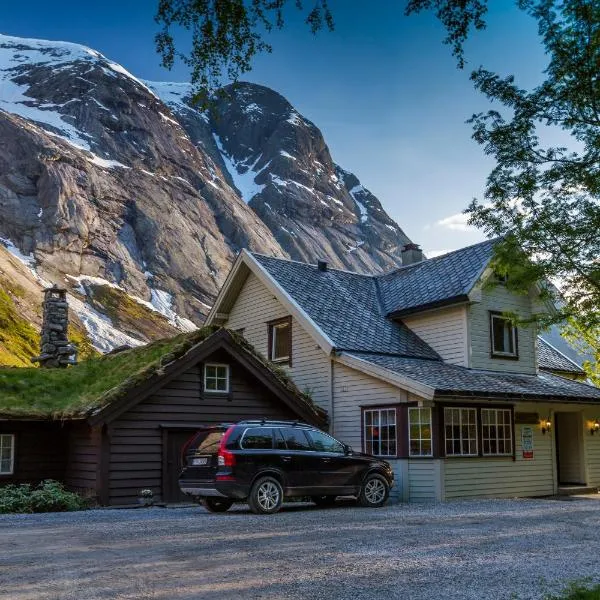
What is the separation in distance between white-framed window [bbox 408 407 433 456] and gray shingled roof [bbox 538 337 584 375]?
358 inches

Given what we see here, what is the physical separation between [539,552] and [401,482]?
9.41m

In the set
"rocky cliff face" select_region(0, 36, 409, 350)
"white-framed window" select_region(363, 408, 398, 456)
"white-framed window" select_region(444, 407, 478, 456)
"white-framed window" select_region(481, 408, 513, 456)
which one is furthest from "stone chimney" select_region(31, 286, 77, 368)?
"rocky cliff face" select_region(0, 36, 409, 350)

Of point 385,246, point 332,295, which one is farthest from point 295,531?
point 385,246

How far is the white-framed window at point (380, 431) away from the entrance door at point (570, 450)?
23.9ft

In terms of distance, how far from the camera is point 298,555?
962cm

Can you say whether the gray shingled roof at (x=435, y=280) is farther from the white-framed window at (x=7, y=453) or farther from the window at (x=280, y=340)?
the white-framed window at (x=7, y=453)

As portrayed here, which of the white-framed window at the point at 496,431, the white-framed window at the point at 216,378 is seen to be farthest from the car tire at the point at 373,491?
the white-framed window at the point at 216,378

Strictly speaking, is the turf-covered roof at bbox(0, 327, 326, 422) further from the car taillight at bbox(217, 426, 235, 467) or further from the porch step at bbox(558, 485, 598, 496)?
the porch step at bbox(558, 485, 598, 496)

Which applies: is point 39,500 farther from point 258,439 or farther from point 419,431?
point 419,431

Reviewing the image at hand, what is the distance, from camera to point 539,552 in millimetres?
10039

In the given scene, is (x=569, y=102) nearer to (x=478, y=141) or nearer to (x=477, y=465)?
(x=478, y=141)

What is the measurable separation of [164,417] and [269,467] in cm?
451

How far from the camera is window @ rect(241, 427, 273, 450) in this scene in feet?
49.5

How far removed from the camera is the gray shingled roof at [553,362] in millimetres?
27183
